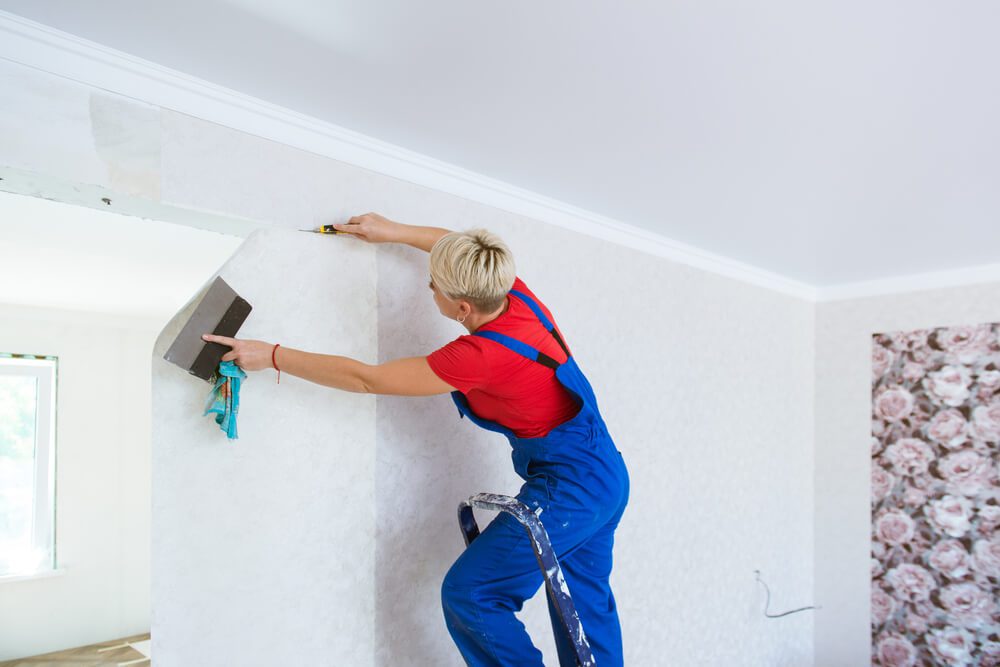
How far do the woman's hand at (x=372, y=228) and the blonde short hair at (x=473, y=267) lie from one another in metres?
0.33

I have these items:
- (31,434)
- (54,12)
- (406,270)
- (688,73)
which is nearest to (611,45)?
(688,73)

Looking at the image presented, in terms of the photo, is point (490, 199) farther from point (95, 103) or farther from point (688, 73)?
point (95, 103)

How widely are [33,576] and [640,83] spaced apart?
645 centimetres

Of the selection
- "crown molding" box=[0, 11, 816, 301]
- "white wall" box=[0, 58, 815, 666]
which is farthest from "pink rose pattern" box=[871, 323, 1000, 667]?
"crown molding" box=[0, 11, 816, 301]

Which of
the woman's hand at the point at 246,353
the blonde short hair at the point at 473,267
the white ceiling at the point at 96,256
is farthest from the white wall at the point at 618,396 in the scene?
the white ceiling at the point at 96,256

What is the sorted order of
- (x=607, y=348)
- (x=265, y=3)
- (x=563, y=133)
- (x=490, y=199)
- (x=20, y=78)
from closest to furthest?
(x=265, y=3) → (x=20, y=78) → (x=563, y=133) → (x=490, y=199) → (x=607, y=348)

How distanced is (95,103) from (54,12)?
0.22 m

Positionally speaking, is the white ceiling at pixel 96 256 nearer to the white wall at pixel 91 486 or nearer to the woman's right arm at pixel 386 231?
the white wall at pixel 91 486

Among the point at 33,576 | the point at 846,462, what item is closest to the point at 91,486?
the point at 33,576

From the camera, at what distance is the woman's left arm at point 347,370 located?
5.47 ft

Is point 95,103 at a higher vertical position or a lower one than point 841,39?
lower

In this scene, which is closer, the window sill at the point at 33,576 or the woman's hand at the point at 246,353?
the woman's hand at the point at 246,353

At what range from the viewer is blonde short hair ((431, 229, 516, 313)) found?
5.63 feet

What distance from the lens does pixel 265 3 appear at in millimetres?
1431
